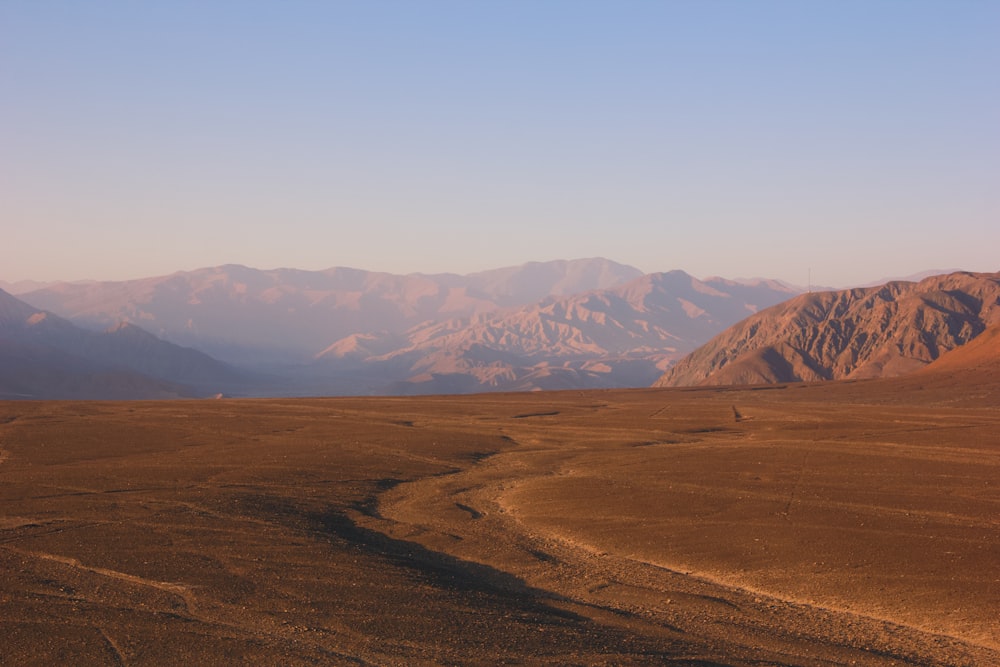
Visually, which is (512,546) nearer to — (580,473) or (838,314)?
(580,473)

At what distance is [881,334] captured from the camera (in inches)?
5610

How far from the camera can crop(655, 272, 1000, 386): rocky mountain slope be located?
440ft

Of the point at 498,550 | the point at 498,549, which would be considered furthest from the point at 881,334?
the point at 498,550

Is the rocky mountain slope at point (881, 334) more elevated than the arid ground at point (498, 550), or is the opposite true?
the rocky mountain slope at point (881, 334)

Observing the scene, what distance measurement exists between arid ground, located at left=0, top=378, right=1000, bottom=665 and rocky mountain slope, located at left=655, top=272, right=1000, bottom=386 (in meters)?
90.5

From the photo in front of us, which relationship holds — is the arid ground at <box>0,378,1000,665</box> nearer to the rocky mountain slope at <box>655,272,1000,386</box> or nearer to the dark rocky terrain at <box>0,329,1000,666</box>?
the dark rocky terrain at <box>0,329,1000,666</box>

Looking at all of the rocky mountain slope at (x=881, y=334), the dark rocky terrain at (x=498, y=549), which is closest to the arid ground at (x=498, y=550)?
the dark rocky terrain at (x=498, y=549)

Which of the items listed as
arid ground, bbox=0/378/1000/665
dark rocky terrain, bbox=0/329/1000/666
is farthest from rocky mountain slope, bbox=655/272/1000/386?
arid ground, bbox=0/378/1000/665

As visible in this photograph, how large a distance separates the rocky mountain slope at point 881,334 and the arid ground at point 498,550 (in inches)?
3564

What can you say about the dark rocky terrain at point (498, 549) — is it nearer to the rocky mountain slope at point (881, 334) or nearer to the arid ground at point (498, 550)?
the arid ground at point (498, 550)

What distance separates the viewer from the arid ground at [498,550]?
1577 cm

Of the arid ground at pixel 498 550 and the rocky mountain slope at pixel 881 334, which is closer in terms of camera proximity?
the arid ground at pixel 498 550

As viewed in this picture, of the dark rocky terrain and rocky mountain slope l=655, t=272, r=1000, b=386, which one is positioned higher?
rocky mountain slope l=655, t=272, r=1000, b=386

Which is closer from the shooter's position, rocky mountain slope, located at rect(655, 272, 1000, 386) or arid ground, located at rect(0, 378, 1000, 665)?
arid ground, located at rect(0, 378, 1000, 665)
